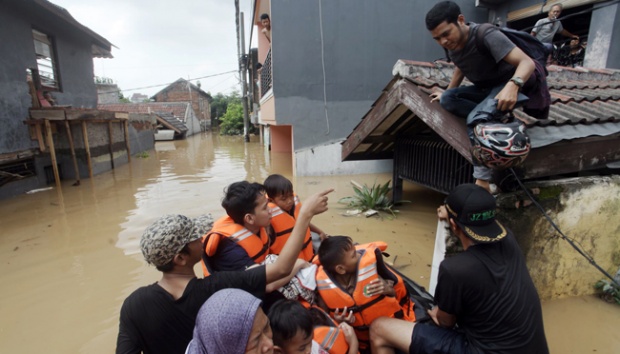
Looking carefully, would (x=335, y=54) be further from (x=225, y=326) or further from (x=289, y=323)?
(x=225, y=326)

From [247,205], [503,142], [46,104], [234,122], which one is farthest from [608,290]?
[234,122]

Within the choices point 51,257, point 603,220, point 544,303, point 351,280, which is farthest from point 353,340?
point 51,257

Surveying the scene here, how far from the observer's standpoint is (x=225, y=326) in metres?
1.23

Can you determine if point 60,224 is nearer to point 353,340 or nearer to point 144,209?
point 144,209

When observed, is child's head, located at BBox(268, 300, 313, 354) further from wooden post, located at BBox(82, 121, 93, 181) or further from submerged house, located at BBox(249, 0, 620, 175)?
wooden post, located at BBox(82, 121, 93, 181)

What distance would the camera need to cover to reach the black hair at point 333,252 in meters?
2.29

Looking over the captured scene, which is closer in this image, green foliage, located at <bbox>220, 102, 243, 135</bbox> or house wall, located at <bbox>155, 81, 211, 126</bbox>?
green foliage, located at <bbox>220, 102, 243, 135</bbox>

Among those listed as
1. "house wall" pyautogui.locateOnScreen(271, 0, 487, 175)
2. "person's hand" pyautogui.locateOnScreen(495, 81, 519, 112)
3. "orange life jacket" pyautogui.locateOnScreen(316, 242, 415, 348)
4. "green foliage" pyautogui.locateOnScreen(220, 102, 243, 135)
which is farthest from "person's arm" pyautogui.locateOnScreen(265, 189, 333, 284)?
"green foliage" pyautogui.locateOnScreen(220, 102, 243, 135)

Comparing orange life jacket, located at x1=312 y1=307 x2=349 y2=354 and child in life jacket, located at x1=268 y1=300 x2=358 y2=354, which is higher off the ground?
child in life jacket, located at x1=268 y1=300 x2=358 y2=354

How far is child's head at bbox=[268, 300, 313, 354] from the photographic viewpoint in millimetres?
1693

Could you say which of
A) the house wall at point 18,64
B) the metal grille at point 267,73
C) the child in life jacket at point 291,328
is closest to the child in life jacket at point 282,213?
the child in life jacket at point 291,328

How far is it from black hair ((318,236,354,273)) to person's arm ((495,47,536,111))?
1.50 meters

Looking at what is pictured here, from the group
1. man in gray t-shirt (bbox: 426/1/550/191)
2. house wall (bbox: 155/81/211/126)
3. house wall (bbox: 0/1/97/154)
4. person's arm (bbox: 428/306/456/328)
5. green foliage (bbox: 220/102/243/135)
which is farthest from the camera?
house wall (bbox: 155/81/211/126)

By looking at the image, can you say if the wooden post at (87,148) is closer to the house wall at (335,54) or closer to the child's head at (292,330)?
the house wall at (335,54)
